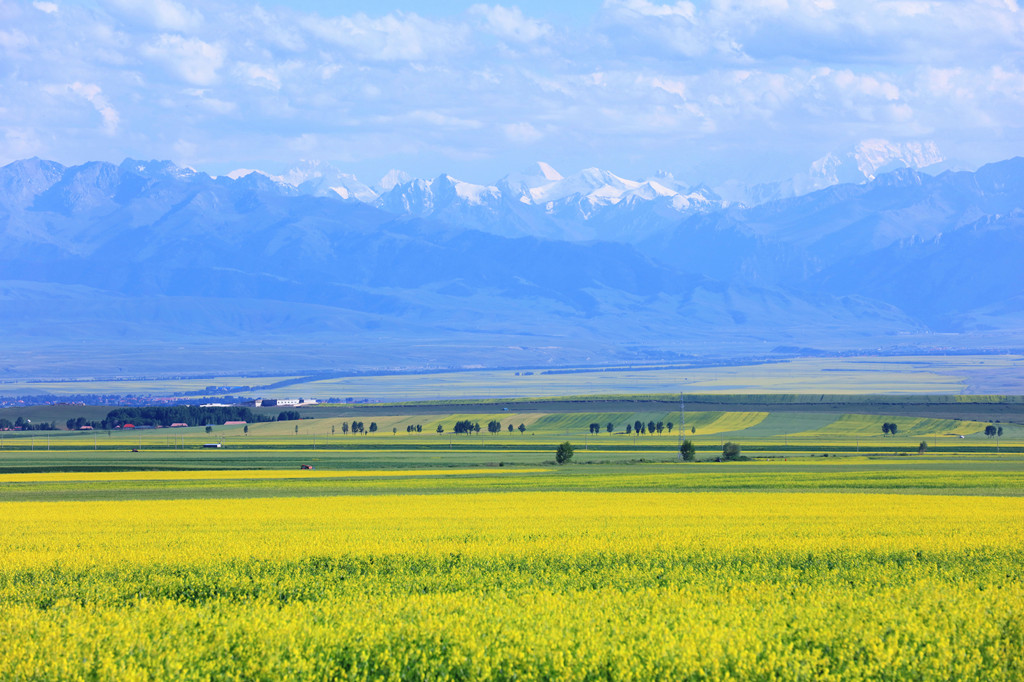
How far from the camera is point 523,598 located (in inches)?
595

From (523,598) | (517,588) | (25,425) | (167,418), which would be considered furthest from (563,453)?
(25,425)

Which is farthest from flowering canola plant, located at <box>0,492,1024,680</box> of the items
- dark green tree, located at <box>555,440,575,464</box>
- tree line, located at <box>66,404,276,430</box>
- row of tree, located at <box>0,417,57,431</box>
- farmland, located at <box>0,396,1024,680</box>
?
row of tree, located at <box>0,417,57,431</box>

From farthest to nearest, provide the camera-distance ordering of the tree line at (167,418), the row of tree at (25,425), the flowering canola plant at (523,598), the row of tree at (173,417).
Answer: the row of tree at (173,417) → the tree line at (167,418) → the row of tree at (25,425) → the flowering canola plant at (523,598)

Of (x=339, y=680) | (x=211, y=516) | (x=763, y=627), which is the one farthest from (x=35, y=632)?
(x=211, y=516)

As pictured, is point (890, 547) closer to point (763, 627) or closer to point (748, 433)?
point (763, 627)

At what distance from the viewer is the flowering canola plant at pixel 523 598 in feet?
39.0

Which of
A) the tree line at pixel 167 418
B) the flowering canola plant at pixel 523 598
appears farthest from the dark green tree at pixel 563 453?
the tree line at pixel 167 418

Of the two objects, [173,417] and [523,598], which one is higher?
[173,417]

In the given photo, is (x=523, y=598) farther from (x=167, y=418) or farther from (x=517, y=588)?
(x=167, y=418)

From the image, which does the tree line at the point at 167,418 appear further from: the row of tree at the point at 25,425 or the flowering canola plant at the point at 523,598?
the flowering canola plant at the point at 523,598

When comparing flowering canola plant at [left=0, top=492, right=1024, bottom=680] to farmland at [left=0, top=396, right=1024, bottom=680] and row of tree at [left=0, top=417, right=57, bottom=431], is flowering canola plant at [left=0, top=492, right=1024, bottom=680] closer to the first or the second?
farmland at [left=0, top=396, right=1024, bottom=680]

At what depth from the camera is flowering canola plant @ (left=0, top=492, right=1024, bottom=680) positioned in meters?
11.9

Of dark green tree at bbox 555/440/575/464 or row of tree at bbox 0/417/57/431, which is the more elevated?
row of tree at bbox 0/417/57/431

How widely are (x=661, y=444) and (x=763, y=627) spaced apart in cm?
9690
